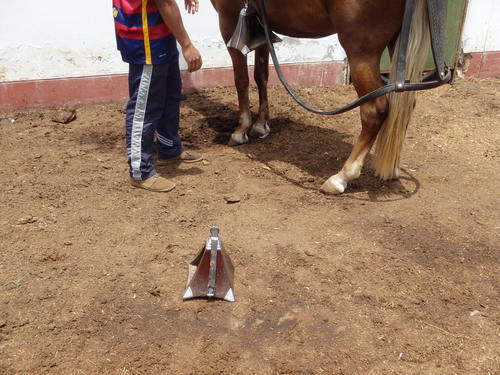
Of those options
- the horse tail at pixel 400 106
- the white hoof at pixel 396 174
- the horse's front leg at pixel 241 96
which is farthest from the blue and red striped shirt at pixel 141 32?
the white hoof at pixel 396 174

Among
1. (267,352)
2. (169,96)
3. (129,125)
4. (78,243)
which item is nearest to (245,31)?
(169,96)

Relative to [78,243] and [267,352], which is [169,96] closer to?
[78,243]

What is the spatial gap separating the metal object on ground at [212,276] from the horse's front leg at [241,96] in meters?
1.94

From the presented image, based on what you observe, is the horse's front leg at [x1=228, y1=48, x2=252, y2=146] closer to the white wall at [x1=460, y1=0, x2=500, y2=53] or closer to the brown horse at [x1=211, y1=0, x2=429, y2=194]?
the brown horse at [x1=211, y1=0, x2=429, y2=194]

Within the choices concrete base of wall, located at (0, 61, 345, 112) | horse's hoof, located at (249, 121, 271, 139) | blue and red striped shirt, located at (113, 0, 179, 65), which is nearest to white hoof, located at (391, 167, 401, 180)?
horse's hoof, located at (249, 121, 271, 139)

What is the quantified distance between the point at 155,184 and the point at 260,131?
126 centimetres

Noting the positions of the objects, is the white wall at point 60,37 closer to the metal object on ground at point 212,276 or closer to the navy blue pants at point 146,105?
the navy blue pants at point 146,105

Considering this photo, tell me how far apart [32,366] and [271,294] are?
3.58ft

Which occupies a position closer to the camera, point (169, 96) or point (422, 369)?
point (422, 369)

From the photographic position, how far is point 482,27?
5645mm

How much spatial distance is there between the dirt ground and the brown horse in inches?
10.2

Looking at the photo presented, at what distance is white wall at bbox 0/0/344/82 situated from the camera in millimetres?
4570

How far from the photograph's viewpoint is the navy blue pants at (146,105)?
126 inches

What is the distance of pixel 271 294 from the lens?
2.49 metres
